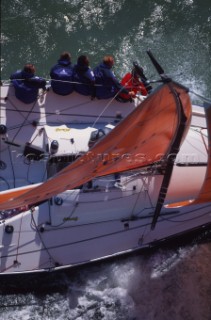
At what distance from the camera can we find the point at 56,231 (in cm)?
817

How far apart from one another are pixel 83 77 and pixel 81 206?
245 cm

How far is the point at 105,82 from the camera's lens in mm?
8562

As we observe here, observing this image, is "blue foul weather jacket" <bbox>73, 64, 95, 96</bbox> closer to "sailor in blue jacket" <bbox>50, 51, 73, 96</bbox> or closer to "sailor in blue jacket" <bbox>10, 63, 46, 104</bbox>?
"sailor in blue jacket" <bbox>50, 51, 73, 96</bbox>

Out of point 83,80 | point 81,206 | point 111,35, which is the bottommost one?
point 81,206

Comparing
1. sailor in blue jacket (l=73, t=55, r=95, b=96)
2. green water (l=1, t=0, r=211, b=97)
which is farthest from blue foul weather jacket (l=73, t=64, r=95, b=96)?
green water (l=1, t=0, r=211, b=97)

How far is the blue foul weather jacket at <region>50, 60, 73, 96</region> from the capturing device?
8430mm

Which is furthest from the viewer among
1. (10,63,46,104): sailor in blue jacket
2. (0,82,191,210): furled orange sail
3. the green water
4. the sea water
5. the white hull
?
the green water

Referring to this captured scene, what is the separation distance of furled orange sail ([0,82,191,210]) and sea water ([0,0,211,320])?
8.21ft

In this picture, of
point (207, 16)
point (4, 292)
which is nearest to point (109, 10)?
point (207, 16)

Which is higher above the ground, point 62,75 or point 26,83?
point 62,75

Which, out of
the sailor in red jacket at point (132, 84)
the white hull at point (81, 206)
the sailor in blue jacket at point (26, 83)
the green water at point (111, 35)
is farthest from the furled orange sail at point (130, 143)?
the green water at point (111, 35)

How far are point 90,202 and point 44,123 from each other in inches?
70.9

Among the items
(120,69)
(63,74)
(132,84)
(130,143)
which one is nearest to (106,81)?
(132,84)

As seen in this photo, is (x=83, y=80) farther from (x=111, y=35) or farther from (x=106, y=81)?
(x=111, y=35)
